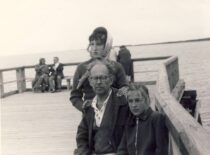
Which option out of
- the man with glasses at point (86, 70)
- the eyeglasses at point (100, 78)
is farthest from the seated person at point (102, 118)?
the man with glasses at point (86, 70)

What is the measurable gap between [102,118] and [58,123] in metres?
5.60

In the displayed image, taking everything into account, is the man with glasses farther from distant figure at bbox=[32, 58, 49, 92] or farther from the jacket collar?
distant figure at bbox=[32, 58, 49, 92]

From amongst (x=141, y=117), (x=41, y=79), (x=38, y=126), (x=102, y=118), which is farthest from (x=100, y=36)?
(x=41, y=79)

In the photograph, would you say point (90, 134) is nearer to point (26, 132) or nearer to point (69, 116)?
point (26, 132)

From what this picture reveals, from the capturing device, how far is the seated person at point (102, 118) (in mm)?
3525

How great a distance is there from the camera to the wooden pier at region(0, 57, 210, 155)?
2.99 metres

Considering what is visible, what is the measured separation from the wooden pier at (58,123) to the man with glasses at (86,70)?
469mm

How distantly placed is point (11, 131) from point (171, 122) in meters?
5.65

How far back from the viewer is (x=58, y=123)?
9055mm

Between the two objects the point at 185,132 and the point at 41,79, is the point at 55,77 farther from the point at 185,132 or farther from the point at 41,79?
the point at 185,132

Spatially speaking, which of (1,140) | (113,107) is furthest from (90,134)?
(1,140)

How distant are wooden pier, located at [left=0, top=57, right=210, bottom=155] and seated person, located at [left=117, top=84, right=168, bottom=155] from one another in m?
0.10

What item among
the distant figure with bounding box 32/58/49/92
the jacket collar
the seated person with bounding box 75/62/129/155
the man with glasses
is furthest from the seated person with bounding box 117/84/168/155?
the distant figure with bounding box 32/58/49/92

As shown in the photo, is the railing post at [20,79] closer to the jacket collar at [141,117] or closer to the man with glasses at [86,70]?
the man with glasses at [86,70]
